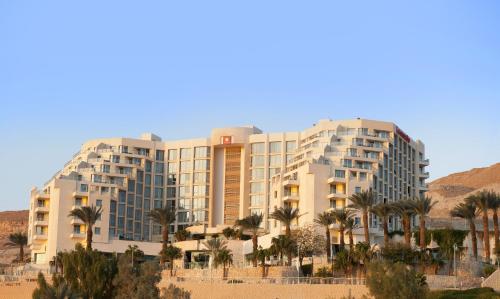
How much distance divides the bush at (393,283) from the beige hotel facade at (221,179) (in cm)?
5056

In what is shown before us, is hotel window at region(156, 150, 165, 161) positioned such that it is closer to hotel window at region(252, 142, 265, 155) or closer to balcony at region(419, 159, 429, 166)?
hotel window at region(252, 142, 265, 155)

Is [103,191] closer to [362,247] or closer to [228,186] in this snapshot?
[228,186]

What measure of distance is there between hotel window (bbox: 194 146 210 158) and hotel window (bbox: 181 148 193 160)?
2.64 ft

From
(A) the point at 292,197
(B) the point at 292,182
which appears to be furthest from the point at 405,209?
(B) the point at 292,182

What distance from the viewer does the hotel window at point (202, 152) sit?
158 metres

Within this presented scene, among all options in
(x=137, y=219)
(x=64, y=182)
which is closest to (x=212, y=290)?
(x=64, y=182)

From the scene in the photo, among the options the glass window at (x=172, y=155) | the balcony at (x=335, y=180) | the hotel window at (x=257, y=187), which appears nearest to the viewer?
the balcony at (x=335, y=180)

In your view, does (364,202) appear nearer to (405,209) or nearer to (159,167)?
(405,209)

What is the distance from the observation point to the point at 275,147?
15362cm

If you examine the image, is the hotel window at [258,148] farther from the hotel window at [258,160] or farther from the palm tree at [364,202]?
the palm tree at [364,202]

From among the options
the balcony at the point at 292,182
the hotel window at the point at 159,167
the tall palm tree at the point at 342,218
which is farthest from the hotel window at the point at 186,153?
the tall palm tree at the point at 342,218

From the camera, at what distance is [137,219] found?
154 meters

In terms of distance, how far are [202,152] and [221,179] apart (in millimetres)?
5239

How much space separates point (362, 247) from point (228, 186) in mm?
54194
